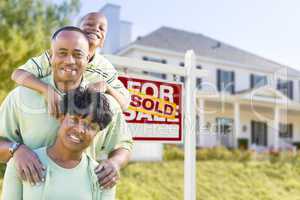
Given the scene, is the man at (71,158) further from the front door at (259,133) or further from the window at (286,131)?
the window at (286,131)

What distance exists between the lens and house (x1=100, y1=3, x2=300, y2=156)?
15.4m

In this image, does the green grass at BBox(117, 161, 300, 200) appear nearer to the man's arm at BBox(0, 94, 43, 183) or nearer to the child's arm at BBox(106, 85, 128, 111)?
the child's arm at BBox(106, 85, 128, 111)

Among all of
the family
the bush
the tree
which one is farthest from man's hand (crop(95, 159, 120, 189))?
the bush

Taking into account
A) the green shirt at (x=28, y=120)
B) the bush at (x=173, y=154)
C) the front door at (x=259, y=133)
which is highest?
the green shirt at (x=28, y=120)

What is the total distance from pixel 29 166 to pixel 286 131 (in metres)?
19.5

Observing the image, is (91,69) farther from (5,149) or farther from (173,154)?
(173,154)

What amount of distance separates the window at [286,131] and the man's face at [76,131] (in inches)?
750

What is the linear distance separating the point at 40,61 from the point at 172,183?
5.81m

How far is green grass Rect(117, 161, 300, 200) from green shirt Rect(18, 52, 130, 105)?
4.21m

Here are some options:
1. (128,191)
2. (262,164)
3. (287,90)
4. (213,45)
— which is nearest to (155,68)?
(128,191)

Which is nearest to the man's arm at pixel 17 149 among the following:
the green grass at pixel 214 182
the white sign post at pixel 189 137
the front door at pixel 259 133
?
the white sign post at pixel 189 137

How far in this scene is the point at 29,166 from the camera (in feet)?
3.23

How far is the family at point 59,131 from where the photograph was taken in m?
0.97

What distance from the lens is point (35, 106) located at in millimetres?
1050
